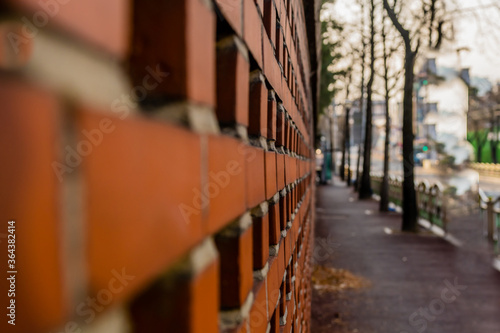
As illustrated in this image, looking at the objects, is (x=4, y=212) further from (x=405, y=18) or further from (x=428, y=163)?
(x=428, y=163)

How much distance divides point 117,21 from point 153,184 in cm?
14

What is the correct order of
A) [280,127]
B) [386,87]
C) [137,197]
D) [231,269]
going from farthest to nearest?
[386,87]
[280,127]
[231,269]
[137,197]

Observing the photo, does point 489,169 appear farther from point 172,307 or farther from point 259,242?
point 172,307

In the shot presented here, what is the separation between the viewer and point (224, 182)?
2.49 ft

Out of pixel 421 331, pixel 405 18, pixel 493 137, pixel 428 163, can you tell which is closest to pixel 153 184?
pixel 421 331

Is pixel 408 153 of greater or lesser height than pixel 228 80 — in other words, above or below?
above

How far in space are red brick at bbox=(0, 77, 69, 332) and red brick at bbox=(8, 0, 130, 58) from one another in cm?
5

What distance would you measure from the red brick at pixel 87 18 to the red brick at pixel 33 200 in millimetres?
54

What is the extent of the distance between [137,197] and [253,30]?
2.30 feet

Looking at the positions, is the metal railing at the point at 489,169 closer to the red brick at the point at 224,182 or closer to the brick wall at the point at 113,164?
the red brick at the point at 224,182

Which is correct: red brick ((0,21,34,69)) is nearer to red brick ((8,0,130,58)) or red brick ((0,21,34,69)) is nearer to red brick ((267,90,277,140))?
red brick ((8,0,130,58))

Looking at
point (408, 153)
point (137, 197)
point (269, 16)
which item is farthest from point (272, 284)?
point (408, 153)

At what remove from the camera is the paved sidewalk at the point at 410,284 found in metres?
6.26

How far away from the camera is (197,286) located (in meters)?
0.58
